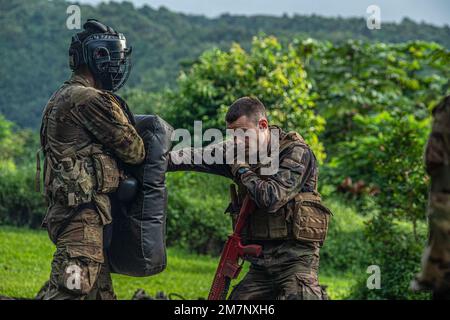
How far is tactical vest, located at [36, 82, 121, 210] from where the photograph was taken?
723 cm

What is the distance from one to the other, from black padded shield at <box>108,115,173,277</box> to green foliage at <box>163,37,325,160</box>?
24.2ft

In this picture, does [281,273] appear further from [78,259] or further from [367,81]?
[367,81]

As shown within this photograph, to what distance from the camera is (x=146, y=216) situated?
24.5 feet

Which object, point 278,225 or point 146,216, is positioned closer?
point 278,225

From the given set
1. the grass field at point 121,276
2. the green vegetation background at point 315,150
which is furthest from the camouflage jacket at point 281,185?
the grass field at point 121,276

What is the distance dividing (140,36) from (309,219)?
30335 mm

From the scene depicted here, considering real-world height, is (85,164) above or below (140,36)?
above

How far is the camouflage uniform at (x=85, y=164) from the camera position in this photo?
7195mm

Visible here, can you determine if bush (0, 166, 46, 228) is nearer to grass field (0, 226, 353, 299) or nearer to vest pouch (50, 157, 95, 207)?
grass field (0, 226, 353, 299)

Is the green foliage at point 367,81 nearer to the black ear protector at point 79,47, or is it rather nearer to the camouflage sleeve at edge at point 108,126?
the black ear protector at point 79,47

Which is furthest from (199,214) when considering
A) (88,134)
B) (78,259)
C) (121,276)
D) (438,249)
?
(438,249)

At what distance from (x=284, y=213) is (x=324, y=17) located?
3939 cm

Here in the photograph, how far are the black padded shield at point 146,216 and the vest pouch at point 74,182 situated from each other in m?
0.36

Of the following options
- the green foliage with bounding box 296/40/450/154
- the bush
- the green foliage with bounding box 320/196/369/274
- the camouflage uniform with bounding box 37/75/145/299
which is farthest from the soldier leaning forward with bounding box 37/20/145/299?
the green foliage with bounding box 296/40/450/154
